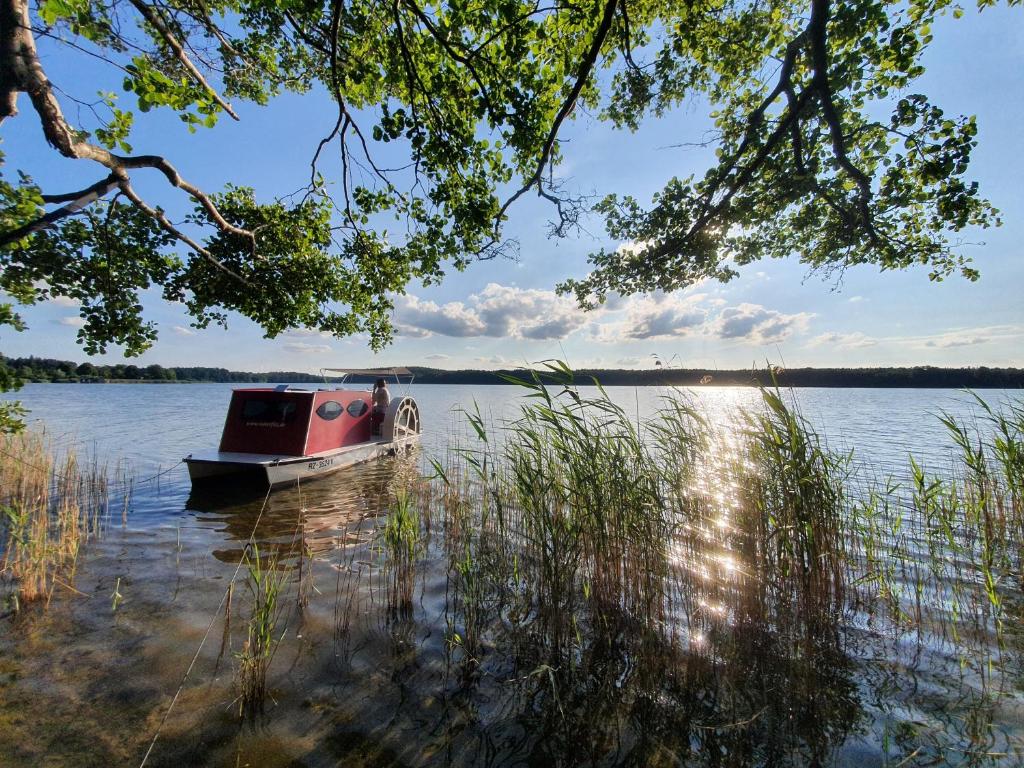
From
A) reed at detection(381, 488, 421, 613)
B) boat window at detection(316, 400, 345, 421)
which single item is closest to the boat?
boat window at detection(316, 400, 345, 421)

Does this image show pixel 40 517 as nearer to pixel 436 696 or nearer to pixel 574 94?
pixel 436 696

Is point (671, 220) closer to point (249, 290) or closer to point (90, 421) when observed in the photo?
point (249, 290)

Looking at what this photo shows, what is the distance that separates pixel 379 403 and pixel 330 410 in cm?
380

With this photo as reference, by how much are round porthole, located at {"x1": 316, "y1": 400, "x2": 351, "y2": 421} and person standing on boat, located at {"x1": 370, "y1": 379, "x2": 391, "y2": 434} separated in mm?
2691

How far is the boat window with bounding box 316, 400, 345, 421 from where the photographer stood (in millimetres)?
12437

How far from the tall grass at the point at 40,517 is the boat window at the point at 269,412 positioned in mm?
3299

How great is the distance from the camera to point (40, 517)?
617 cm

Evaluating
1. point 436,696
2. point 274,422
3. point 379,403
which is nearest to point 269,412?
point 274,422

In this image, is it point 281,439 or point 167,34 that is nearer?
point 167,34

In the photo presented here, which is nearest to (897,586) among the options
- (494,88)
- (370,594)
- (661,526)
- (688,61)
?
(661,526)

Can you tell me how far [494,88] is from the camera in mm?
5082

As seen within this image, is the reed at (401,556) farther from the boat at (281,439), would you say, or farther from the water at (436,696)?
the boat at (281,439)

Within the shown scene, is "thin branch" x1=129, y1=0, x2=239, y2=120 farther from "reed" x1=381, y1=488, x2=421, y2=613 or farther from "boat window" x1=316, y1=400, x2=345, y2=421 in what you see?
"boat window" x1=316, y1=400, x2=345, y2=421

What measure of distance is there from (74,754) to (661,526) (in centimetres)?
459
